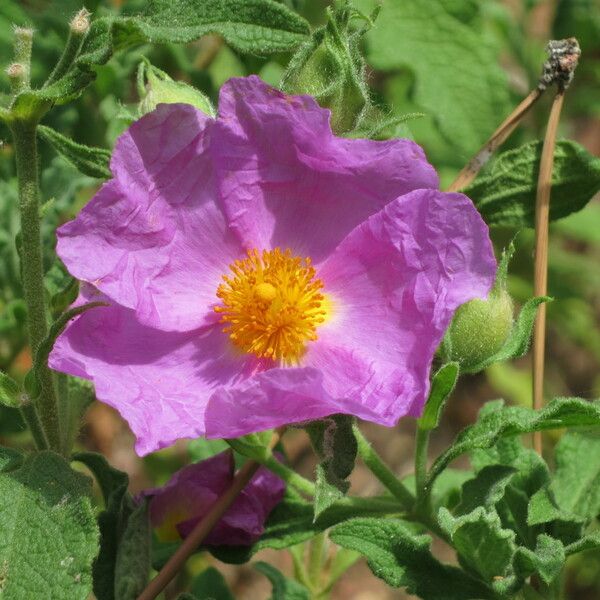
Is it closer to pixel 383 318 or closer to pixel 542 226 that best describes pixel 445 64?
pixel 542 226

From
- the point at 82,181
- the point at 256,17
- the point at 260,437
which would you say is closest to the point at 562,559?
the point at 260,437

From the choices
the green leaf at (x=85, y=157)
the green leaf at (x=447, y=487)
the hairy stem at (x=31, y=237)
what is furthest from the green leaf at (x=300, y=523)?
the green leaf at (x=85, y=157)

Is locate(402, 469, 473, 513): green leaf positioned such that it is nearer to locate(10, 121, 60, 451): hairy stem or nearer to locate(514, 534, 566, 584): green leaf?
locate(514, 534, 566, 584): green leaf

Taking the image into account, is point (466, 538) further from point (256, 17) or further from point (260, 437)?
point (256, 17)

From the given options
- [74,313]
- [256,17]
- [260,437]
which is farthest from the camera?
[260,437]

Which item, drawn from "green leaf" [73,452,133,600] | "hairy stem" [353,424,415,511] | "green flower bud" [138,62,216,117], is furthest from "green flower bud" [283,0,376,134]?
"green leaf" [73,452,133,600]

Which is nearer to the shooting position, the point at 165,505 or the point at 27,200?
the point at 27,200

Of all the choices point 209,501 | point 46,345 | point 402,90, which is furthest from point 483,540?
point 402,90

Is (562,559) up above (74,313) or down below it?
below

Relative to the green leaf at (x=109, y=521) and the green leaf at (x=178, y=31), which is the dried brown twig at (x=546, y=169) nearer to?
the green leaf at (x=178, y=31)
